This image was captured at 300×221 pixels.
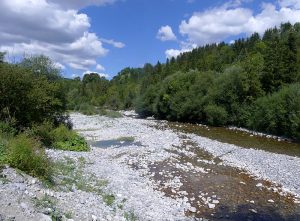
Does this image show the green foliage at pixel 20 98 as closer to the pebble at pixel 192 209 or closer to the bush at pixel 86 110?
the pebble at pixel 192 209

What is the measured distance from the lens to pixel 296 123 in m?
45.9

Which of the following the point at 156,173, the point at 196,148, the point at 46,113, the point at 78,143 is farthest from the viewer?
the point at 196,148

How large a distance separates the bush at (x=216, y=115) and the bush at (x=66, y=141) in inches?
1438

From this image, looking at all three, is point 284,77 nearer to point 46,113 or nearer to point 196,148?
point 196,148

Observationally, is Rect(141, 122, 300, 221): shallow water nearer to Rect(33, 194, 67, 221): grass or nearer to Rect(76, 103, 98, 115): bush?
Rect(33, 194, 67, 221): grass

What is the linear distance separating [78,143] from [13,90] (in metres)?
6.19

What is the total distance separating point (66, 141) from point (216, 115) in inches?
1494

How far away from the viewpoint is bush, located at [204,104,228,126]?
6200 centimetres

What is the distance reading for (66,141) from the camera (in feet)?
94.1

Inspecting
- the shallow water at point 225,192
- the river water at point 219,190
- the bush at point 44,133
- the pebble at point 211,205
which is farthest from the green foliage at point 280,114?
the pebble at point 211,205

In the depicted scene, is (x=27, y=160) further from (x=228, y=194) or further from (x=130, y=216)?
(x=228, y=194)

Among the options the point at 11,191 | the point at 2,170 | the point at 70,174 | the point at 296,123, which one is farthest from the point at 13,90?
the point at 296,123

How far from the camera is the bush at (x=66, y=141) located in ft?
89.7

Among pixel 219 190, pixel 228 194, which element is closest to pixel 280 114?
pixel 219 190
